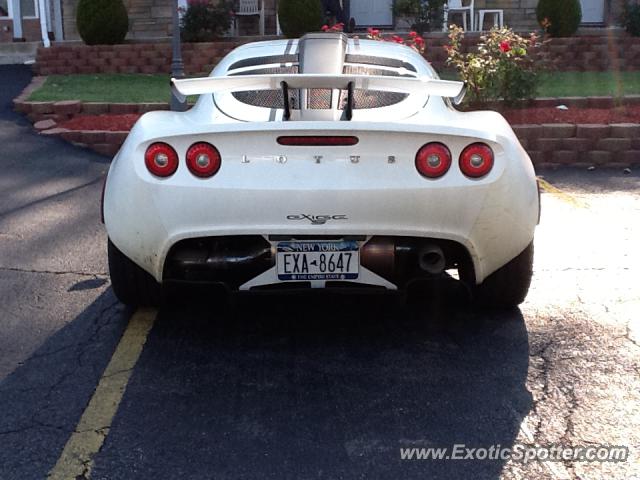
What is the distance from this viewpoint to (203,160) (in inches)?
158

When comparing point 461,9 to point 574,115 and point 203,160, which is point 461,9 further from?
point 203,160

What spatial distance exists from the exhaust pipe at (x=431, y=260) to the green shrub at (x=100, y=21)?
13.3 metres

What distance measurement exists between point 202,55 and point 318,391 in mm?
12240

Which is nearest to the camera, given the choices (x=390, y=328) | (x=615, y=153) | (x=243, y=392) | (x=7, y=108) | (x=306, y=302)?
(x=243, y=392)

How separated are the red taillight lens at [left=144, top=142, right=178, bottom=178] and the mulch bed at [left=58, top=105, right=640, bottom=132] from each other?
22.0 feet

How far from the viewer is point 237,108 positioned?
14.6ft

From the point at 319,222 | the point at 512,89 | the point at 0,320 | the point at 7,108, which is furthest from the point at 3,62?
the point at 319,222

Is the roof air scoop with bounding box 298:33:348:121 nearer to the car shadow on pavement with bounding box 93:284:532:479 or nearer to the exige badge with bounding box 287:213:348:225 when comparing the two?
the exige badge with bounding box 287:213:348:225

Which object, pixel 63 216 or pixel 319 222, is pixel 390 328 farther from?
pixel 63 216

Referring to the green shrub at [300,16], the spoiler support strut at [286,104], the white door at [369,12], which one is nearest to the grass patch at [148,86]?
the green shrub at [300,16]

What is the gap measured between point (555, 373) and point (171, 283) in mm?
1771

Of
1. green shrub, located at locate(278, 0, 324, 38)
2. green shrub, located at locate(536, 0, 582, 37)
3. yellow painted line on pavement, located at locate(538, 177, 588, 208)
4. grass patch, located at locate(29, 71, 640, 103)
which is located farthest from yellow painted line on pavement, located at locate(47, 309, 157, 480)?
green shrub, located at locate(536, 0, 582, 37)

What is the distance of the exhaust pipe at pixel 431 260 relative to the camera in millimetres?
4203

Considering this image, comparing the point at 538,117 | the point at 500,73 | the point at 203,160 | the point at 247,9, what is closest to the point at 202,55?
the point at 247,9
